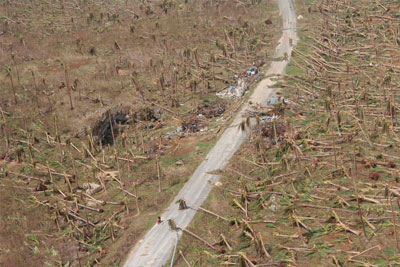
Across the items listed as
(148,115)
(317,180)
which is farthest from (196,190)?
(148,115)

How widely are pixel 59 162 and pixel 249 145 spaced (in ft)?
67.5

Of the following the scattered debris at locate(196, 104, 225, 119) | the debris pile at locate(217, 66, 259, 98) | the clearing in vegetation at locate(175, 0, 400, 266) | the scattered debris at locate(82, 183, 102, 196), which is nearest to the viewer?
the clearing in vegetation at locate(175, 0, 400, 266)

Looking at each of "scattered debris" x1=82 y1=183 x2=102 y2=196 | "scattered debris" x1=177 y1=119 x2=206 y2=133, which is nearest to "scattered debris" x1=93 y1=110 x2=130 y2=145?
"scattered debris" x1=177 y1=119 x2=206 y2=133

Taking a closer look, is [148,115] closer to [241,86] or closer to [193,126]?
[193,126]

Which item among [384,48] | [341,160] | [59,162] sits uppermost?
[384,48]

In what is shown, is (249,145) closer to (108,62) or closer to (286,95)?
(286,95)

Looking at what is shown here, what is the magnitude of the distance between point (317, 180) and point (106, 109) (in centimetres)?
2861

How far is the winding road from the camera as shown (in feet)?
112

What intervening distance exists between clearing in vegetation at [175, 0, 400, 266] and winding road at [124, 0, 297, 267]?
3.37 ft

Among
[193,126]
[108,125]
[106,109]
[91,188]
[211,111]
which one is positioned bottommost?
[91,188]

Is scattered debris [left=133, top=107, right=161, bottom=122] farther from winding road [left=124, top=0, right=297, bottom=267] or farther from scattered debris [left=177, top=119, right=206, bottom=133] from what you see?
winding road [left=124, top=0, right=297, bottom=267]

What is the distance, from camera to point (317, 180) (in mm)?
38969

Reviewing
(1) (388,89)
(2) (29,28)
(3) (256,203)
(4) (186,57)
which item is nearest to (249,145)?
(3) (256,203)

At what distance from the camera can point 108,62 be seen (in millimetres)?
68375
